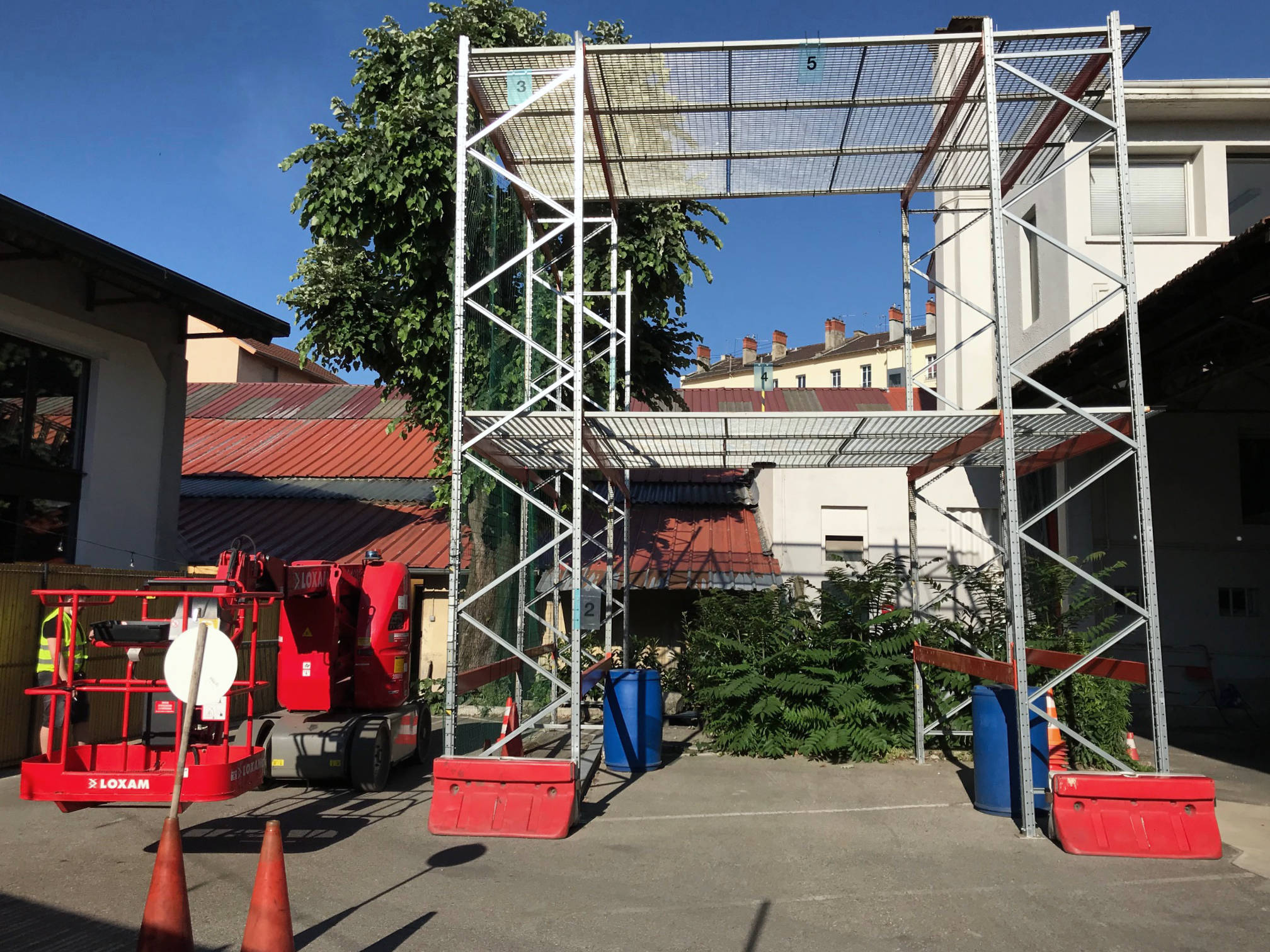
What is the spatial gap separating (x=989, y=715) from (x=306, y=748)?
21.9ft

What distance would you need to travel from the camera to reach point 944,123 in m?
10.5

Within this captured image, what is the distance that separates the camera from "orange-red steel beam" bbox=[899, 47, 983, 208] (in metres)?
9.48

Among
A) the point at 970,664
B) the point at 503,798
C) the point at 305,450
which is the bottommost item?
the point at 503,798

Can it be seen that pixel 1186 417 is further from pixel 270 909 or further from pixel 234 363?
pixel 234 363

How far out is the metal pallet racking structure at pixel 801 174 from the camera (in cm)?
862

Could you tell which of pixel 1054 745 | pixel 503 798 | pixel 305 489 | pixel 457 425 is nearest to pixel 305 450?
pixel 305 489

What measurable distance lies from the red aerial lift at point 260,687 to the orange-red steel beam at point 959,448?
6340mm

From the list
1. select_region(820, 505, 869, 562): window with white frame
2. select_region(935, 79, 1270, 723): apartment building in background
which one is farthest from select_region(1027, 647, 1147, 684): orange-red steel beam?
select_region(820, 505, 869, 562): window with white frame

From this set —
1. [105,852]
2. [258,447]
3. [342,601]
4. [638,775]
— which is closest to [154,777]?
[105,852]

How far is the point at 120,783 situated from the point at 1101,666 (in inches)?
319

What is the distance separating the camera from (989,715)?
8.98 metres

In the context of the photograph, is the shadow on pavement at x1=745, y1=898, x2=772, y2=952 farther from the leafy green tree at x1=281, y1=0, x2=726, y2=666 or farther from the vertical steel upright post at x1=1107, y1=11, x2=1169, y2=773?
the leafy green tree at x1=281, y1=0, x2=726, y2=666

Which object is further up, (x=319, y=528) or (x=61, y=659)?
(x=319, y=528)

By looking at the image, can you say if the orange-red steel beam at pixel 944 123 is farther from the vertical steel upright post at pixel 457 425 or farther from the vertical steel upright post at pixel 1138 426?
the vertical steel upright post at pixel 457 425
